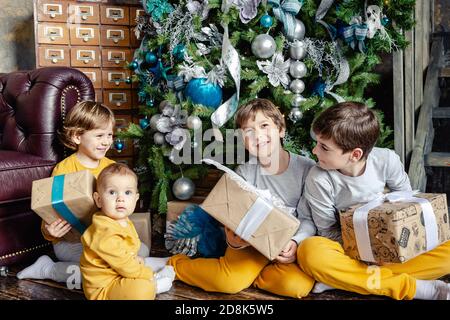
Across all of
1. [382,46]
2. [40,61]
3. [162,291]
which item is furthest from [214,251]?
[40,61]

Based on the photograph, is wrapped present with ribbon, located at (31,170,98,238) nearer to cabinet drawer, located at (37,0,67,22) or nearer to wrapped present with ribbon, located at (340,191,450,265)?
wrapped present with ribbon, located at (340,191,450,265)

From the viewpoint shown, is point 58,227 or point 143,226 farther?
point 143,226

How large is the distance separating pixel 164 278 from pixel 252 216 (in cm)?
42

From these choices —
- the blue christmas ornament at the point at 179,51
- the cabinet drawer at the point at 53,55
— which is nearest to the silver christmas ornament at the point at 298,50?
the blue christmas ornament at the point at 179,51

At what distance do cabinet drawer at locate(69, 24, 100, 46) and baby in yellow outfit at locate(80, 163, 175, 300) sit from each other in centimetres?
178

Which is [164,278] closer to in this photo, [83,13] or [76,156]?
[76,156]

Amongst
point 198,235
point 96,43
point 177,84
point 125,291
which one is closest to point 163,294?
point 125,291

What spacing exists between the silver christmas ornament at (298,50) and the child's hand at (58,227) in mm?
1198

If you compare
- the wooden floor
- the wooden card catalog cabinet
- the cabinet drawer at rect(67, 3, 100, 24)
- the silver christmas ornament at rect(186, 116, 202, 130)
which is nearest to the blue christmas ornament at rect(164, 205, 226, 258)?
the wooden floor

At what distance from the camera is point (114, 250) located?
58.5 inches

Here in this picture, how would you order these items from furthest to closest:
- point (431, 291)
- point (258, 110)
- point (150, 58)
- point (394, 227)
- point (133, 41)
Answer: point (133, 41), point (150, 58), point (258, 110), point (431, 291), point (394, 227)

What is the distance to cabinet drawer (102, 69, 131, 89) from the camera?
123 inches

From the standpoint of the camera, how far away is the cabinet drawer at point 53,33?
9.98 ft

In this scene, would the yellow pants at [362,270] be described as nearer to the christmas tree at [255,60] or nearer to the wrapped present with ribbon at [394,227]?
the wrapped present with ribbon at [394,227]
